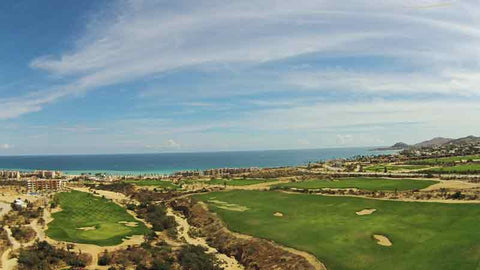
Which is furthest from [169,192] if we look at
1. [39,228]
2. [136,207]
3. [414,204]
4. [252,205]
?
[414,204]

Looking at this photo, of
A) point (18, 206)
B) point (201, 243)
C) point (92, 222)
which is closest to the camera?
point (201, 243)

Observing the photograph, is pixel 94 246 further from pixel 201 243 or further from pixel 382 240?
pixel 382 240

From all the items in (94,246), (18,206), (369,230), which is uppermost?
(369,230)

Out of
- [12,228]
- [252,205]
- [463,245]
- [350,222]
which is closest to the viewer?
[463,245]

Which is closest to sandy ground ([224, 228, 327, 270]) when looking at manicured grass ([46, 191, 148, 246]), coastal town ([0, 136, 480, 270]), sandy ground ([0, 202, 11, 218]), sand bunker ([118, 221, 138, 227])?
coastal town ([0, 136, 480, 270])

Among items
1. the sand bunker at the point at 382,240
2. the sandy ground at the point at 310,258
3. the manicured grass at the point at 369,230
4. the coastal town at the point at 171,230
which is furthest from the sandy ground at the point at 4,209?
the sand bunker at the point at 382,240

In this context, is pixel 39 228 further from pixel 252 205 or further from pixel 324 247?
pixel 324 247

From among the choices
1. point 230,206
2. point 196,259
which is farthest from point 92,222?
point 196,259

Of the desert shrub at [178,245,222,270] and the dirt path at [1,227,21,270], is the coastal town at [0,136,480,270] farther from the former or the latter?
the desert shrub at [178,245,222,270]
